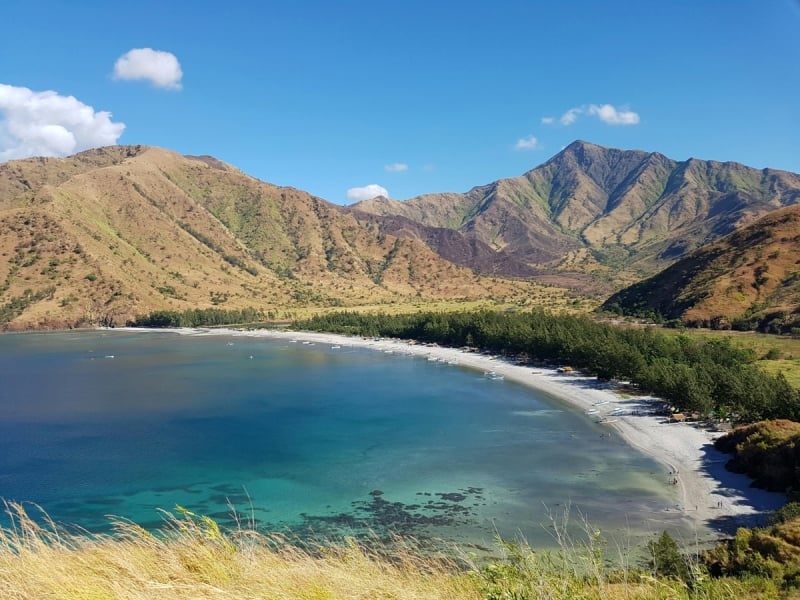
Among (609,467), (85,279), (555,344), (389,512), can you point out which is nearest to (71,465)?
(389,512)

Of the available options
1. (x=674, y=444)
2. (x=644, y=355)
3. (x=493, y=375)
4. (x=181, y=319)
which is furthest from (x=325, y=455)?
(x=181, y=319)

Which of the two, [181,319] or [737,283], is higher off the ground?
[737,283]

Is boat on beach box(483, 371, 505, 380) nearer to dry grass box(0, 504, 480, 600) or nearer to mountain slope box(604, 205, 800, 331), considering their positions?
mountain slope box(604, 205, 800, 331)

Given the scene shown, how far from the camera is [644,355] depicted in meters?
77.5

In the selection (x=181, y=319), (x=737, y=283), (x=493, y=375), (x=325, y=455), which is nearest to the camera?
(x=325, y=455)

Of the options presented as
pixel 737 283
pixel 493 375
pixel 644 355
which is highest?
pixel 737 283

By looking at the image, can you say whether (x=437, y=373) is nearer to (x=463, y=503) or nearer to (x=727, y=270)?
(x=463, y=503)

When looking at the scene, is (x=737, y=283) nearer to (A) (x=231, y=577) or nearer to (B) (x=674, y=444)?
(B) (x=674, y=444)

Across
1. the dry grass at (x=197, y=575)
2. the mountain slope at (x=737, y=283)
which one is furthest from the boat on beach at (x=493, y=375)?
the dry grass at (x=197, y=575)

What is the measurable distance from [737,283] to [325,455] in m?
104

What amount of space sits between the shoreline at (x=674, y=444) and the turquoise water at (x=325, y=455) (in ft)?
5.49

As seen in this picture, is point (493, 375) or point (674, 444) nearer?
point (674, 444)

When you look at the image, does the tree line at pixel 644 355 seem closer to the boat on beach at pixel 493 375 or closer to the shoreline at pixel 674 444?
the shoreline at pixel 674 444

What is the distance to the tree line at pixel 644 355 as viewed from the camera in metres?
51.6
